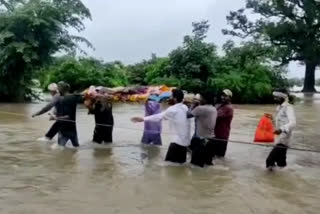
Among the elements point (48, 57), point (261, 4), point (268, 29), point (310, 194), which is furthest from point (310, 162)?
point (261, 4)

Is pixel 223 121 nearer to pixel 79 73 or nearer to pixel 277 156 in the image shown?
pixel 277 156

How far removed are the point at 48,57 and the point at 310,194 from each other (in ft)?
65.5

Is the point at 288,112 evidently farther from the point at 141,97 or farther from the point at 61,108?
the point at 141,97

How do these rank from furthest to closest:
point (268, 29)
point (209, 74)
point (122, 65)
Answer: point (268, 29), point (122, 65), point (209, 74)

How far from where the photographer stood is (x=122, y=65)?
1480 inches

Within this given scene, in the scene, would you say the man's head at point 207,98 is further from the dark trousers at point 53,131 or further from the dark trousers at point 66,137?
the dark trousers at point 53,131

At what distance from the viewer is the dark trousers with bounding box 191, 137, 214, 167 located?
10.0 m

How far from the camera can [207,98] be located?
10281 mm

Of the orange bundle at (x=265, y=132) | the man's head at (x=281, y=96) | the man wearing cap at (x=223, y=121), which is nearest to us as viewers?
the man's head at (x=281, y=96)

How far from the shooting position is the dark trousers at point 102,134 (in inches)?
500

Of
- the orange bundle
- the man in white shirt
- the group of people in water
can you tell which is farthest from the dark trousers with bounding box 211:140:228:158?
the man in white shirt

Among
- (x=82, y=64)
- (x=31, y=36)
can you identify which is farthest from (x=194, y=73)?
(x=31, y=36)

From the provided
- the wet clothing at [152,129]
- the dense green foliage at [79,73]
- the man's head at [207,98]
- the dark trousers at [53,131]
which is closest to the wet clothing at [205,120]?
the man's head at [207,98]

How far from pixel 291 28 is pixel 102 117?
35.9 metres
